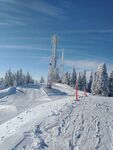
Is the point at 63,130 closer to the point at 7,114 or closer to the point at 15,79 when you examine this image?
the point at 7,114

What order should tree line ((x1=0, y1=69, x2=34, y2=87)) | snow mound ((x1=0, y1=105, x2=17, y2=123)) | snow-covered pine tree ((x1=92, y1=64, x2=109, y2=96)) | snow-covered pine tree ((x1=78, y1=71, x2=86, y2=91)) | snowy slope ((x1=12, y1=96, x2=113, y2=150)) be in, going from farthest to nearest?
1. tree line ((x1=0, y1=69, x2=34, y2=87))
2. snow-covered pine tree ((x1=78, y1=71, x2=86, y2=91))
3. snow-covered pine tree ((x1=92, y1=64, x2=109, y2=96))
4. snow mound ((x1=0, y1=105, x2=17, y2=123))
5. snowy slope ((x1=12, y1=96, x2=113, y2=150))

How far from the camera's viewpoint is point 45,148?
425 inches

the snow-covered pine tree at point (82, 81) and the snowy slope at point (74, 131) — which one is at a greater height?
the snow-covered pine tree at point (82, 81)

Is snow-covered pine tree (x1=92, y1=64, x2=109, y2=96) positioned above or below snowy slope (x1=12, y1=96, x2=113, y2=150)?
above

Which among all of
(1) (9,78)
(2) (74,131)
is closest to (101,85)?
(2) (74,131)

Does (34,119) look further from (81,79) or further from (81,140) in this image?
(81,79)

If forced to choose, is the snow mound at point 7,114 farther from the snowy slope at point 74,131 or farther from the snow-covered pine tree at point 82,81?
the snow-covered pine tree at point 82,81

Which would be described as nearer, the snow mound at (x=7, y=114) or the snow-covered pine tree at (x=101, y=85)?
the snow mound at (x=7, y=114)

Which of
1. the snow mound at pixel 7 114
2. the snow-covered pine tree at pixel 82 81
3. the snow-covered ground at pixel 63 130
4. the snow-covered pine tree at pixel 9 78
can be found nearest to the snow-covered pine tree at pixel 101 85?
the snow-covered pine tree at pixel 82 81

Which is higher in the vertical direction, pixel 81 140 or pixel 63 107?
pixel 63 107

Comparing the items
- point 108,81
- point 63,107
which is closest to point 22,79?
point 108,81

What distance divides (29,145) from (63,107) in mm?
5565

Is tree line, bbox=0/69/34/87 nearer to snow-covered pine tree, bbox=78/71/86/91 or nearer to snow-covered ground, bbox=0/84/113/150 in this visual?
snow-covered pine tree, bbox=78/71/86/91

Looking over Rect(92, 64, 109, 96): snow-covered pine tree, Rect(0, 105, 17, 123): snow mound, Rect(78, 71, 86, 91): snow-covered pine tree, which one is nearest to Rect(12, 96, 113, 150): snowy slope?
Rect(0, 105, 17, 123): snow mound
